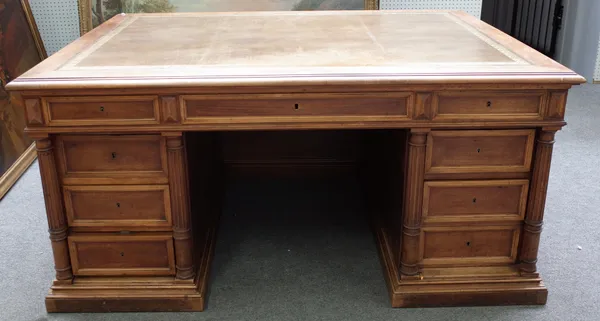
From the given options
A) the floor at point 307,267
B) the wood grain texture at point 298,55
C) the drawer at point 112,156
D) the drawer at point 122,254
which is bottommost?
the floor at point 307,267

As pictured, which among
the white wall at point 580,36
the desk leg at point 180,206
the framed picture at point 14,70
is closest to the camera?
the desk leg at point 180,206

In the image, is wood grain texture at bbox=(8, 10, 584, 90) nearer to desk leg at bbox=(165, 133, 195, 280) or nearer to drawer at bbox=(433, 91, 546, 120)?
drawer at bbox=(433, 91, 546, 120)

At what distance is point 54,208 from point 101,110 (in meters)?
0.41

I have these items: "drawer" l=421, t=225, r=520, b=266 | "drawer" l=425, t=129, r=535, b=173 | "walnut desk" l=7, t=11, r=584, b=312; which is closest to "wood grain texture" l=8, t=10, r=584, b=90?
"walnut desk" l=7, t=11, r=584, b=312

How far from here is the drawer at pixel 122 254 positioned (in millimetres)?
2193

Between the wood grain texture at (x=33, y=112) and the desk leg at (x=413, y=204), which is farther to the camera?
the desk leg at (x=413, y=204)

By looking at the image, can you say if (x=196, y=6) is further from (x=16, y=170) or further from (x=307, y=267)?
(x=307, y=267)

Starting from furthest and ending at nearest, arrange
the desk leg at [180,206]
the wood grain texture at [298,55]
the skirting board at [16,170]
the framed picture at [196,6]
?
the framed picture at [196,6]
the skirting board at [16,170]
the desk leg at [180,206]
the wood grain texture at [298,55]

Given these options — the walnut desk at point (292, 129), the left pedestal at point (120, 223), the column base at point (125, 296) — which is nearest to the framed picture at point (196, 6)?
the walnut desk at point (292, 129)

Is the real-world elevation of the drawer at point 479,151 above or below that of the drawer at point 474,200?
above

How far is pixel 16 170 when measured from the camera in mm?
3363

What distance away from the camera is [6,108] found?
340 centimetres

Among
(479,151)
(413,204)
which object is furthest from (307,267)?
(479,151)

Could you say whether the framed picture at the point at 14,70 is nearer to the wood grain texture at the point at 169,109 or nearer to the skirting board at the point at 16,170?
the skirting board at the point at 16,170
